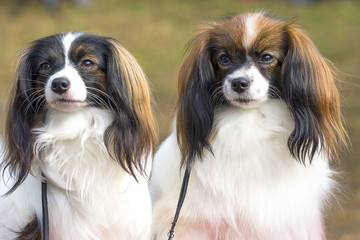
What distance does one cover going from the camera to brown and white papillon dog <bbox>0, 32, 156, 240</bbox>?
3404 millimetres

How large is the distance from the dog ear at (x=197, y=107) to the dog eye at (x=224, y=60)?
0.08 m

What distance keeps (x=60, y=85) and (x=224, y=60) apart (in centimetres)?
98

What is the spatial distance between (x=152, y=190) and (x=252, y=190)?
76cm

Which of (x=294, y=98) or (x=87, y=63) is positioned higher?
(x=87, y=63)

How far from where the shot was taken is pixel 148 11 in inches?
514

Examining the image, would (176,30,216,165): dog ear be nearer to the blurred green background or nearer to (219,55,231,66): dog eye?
(219,55,231,66): dog eye

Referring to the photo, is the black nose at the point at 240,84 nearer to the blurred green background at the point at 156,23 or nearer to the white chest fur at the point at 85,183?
the white chest fur at the point at 85,183

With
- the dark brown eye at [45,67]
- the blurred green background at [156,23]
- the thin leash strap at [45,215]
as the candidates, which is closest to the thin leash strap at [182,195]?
the thin leash strap at [45,215]

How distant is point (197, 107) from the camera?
351 centimetres

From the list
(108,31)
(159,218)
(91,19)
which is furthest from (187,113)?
(91,19)

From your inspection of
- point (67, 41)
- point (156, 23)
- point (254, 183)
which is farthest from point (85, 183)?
point (156, 23)

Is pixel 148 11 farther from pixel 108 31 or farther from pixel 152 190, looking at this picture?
pixel 152 190

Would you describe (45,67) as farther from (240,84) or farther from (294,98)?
(294,98)

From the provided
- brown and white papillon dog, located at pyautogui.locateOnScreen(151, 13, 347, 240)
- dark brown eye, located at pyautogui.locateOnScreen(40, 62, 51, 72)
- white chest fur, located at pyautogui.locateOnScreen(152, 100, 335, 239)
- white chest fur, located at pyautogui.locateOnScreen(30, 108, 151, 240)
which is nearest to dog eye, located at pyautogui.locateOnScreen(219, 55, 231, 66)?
brown and white papillon dog, located at pyautogui.locateOnScreen(151, 13, 347, 240)
